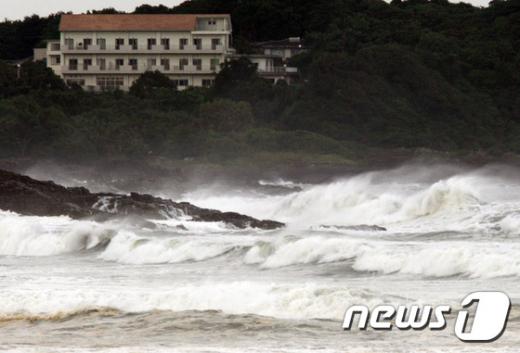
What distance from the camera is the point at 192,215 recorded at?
41.5 meters

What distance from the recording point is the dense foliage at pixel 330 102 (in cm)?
7425

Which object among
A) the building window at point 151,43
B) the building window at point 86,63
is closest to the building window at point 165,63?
the building window at point 151,43

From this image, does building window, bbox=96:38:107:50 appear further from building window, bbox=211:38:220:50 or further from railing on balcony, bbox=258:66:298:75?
railing on balcony, bbox=258:66:298:75

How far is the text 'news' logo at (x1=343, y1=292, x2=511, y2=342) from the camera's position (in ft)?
61.1

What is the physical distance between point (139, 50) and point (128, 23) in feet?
9.02

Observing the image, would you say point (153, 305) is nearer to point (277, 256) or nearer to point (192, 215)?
point (277, 256)

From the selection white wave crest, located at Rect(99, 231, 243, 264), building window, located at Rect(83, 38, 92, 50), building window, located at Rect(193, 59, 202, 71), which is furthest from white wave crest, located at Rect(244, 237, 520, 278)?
building window, located at Rect(83, 38, 92, 50)

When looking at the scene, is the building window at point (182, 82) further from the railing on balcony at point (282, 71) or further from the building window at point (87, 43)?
the building window at point (87, 43)

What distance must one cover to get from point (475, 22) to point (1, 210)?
75.0m

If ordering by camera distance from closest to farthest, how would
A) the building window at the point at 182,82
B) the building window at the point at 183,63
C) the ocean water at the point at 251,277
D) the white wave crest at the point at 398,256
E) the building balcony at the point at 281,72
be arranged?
the ocean water at the point at 251,277
the white wave crest at the point at 398,256
the building window at the point at 182,82
the building window at the point at 183,63
the building balcony at the point at 281,72

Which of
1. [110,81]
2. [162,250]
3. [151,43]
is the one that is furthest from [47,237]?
[151,43]

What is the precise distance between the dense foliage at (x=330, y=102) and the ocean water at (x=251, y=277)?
97.5 ft

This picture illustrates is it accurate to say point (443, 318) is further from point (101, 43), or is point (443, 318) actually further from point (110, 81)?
point (101, 43)

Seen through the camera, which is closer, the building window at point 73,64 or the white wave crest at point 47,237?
the white wave crest at point 47,237
